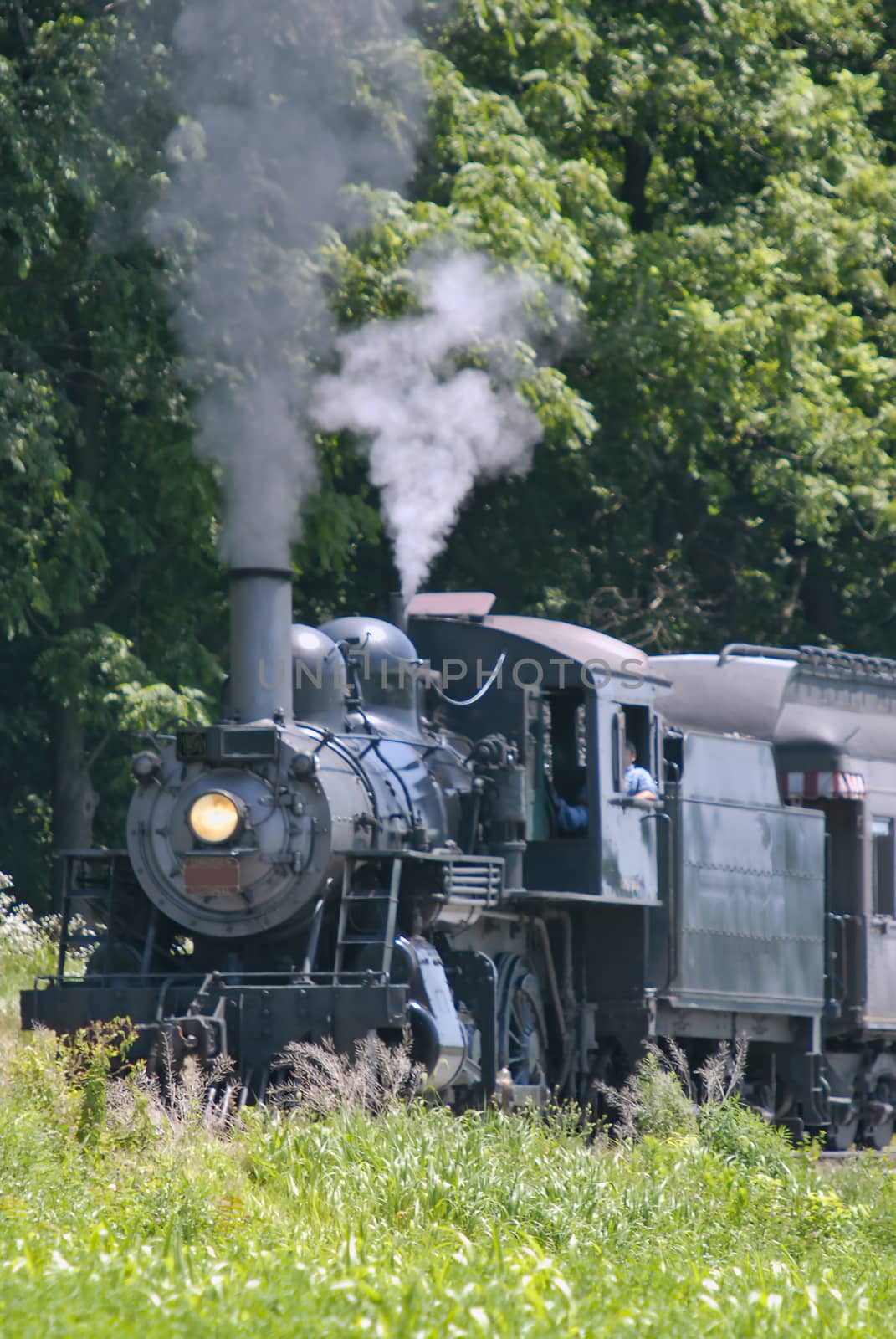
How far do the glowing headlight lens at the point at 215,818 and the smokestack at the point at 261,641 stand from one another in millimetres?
462

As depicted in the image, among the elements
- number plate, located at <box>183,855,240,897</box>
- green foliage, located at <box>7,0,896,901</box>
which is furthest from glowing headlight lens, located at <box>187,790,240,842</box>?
green foliage, located at <box>7,0,896,901</box>

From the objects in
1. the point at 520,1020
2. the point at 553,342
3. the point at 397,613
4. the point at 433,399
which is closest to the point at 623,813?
the point at 520,1020

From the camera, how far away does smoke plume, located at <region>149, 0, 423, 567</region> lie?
38.7 ft

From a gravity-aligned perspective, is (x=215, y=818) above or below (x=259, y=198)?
below

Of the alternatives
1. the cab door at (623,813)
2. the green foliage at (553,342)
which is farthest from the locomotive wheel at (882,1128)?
the green foliage at (553,342)

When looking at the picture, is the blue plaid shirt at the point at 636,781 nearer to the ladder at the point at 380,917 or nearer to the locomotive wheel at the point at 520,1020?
the locomotive wheel at the point at 520,1020

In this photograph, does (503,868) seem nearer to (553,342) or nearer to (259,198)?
(259,198)

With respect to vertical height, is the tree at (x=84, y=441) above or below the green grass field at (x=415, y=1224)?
above

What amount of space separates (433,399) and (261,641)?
4289 millimetres

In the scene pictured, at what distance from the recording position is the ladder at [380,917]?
9758mm

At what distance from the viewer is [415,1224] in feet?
23.6

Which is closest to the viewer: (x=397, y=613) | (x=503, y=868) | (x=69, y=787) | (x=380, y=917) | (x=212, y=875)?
(x=212, y=875)

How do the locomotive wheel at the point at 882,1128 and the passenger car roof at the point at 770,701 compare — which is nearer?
the passenger car roof at the point at 770,701

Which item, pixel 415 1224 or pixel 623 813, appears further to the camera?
pixel 623 813
